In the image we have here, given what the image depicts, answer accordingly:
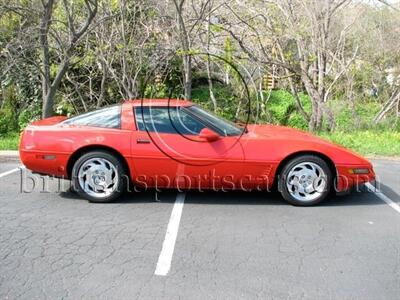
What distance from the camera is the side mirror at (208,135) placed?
15.7ft

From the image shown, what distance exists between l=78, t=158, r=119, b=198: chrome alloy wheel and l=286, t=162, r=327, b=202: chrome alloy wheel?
6.83ft

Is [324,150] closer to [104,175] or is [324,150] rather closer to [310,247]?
[310,247]

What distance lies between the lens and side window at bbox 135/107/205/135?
195 inches

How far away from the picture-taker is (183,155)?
4828 mm

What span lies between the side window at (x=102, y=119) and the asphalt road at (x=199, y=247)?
0.92m

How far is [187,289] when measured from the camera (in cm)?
303

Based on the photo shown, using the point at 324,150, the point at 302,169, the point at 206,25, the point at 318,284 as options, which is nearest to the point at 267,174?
the point at 302,169

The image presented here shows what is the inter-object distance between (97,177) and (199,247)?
1.82 meters

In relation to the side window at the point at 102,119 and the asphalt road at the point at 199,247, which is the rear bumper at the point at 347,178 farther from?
the side window at the point at 102,119

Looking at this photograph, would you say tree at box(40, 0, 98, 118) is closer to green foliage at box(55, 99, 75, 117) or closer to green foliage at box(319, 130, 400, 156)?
green foliage at box(55, 99, 75, 117)

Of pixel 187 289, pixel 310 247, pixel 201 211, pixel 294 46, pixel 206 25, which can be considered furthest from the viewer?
pixel 294 46

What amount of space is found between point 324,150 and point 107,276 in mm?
2878

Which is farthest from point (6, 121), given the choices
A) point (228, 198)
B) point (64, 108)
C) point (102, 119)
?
point (228, 198)

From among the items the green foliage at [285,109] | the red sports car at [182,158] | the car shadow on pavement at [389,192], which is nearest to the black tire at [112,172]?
the red sports car at [182,158]
